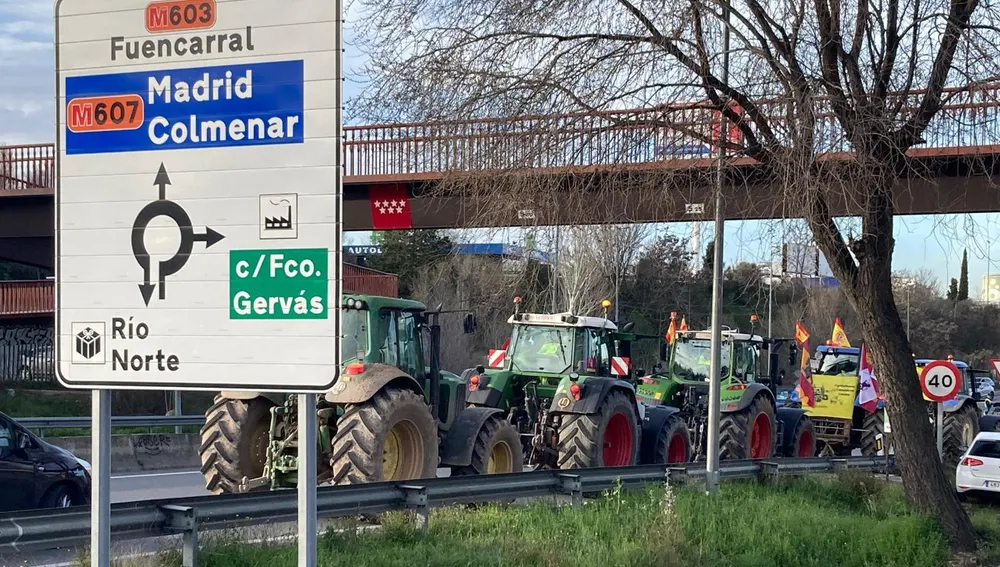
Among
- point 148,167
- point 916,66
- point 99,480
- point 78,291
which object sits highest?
point 916,66

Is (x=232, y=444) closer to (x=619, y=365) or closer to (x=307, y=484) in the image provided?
(x=619, y=365)

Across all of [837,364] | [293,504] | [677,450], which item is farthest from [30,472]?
[837,364]

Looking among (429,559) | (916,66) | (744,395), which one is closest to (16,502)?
(429,559)

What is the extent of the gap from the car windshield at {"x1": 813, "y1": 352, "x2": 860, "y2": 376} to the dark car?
1663 cm

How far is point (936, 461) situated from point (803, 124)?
16.0ft

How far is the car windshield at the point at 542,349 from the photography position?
56.8 ft

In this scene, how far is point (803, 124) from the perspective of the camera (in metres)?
9.90

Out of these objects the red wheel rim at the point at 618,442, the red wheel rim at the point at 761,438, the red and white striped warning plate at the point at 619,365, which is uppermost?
the red and white striped warning plate at the point at 619,365

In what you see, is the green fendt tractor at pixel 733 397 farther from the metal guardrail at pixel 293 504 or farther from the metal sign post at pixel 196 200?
the metal sign post at pixel 196 200

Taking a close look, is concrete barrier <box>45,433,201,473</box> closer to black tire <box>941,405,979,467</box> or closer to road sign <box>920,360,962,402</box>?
road sign <box>920,360,962,402</box>

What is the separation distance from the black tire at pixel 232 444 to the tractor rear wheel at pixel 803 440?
39.4 feet

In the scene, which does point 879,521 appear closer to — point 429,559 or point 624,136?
point 624,136

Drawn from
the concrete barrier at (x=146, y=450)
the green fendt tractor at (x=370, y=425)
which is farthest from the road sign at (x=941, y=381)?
the concrete barrier at (x=146, y=450)

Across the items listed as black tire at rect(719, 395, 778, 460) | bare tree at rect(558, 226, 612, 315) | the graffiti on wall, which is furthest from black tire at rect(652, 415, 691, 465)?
the graffiti on wall
